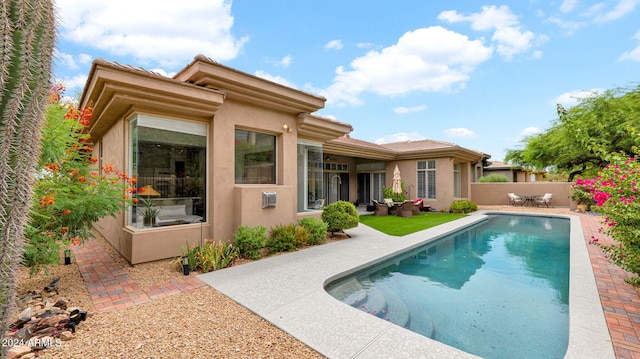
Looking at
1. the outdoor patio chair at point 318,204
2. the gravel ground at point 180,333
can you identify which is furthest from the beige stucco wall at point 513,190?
the gravel ground at point 180,333

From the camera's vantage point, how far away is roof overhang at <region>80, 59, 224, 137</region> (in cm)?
584

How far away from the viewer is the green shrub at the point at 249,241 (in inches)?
288

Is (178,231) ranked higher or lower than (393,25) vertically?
lower

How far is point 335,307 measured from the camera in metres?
4.54

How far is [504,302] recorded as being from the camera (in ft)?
18.3

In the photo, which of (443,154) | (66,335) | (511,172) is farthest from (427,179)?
(511,172)

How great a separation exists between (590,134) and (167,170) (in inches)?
1045

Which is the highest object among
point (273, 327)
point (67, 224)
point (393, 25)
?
point (393, 25)

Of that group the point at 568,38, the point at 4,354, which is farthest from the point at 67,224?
the point at 568,38

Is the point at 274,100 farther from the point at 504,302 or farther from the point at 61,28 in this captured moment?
the point at 504,302

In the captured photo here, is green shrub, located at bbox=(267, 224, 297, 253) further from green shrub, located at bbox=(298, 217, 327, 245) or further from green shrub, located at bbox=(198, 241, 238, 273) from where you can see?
green shrub, located at bbox=(198, 241, 238, 273)

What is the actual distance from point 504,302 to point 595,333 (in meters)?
1.84

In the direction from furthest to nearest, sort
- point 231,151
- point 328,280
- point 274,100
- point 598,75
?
point 598,75, point 274,100, point 231,151, point 328,280

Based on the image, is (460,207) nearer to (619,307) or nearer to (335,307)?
(619,307)
